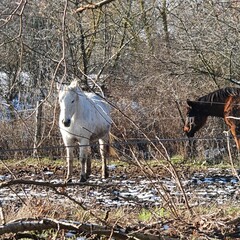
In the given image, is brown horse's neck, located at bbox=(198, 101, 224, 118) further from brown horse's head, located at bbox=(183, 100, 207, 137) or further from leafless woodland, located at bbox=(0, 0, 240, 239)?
leafless woodland, located at bbox=(0, 0, 240, 239)

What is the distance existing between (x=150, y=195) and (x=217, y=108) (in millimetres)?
4575

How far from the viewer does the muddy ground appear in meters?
4.84

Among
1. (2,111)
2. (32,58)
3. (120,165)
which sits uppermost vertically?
(32,58)

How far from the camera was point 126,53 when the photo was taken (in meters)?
18.1

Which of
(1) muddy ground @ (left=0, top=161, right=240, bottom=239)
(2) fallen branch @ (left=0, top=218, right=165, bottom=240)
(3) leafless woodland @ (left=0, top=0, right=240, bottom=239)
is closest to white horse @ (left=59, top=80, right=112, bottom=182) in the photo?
(1) muddy ground @ (left=0, top=161, right=240, bottom=239)

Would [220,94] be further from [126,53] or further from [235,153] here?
[126,53]

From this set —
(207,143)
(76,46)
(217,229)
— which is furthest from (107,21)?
(217,229)

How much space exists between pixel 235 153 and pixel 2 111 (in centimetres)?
592

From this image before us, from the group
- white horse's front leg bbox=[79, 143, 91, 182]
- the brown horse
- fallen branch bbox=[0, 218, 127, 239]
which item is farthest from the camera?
the brown horse

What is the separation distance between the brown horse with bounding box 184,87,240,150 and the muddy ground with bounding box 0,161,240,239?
2.95 ft

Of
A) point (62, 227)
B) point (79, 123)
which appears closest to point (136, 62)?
point (79, 123)

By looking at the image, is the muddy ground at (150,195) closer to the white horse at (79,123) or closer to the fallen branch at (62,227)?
the fallen branch at (62,227)

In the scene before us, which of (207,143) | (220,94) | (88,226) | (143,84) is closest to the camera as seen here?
(88,226)

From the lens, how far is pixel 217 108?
42.9ft
